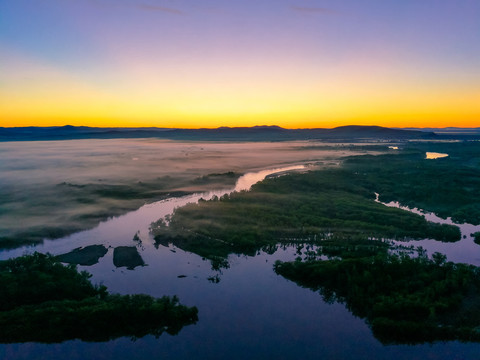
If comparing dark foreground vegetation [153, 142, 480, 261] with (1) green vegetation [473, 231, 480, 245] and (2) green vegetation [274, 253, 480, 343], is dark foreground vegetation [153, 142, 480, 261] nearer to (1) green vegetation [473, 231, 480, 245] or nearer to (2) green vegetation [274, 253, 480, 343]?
(1) green vegetation [473, 231, 480, 245]

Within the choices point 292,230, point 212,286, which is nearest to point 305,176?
point 292,230

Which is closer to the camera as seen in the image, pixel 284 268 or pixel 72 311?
pixel 72 311

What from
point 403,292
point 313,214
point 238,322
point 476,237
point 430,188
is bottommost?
point 238,322

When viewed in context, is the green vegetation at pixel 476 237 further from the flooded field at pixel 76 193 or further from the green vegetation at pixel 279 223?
the flooded field at pixel 76 193

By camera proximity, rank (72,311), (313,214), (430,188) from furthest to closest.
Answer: (430,188), (313,214), (72,311)

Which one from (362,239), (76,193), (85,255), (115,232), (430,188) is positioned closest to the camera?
(85,255)

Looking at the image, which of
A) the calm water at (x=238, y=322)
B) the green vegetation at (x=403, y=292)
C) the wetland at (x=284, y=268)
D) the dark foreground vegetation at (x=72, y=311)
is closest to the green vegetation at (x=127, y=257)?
the wetland at (x=284, y=268)

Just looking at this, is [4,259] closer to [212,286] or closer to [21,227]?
[21,227]

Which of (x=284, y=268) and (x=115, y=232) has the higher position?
(x=115, y=232)

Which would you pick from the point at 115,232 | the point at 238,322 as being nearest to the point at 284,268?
the point at 238,322

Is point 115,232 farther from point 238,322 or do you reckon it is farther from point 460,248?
point 460,248
